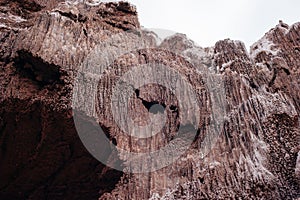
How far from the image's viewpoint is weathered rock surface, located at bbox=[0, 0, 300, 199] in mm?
6711

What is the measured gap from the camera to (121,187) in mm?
7348

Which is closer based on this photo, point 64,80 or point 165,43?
point 64,80

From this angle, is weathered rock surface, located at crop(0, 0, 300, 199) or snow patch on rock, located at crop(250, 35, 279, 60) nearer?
weathered rock surface, located at crop(0, 0, 300, 199)

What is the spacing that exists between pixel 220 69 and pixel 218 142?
264cm

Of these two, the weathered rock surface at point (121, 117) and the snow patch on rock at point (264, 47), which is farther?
the snow patch on rock at point (264, 47)

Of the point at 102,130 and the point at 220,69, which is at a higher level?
the point at 220,69

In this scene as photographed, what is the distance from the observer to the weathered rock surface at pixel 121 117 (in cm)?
671

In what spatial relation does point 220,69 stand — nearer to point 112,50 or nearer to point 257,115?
point 257,115

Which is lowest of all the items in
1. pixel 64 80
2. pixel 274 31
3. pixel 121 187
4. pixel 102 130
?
pixel 121 187

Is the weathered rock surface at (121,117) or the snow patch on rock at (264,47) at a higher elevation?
the snow patch on rock at (264,47)

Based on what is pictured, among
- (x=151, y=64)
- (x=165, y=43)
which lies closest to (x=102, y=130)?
(x=151, y=64)

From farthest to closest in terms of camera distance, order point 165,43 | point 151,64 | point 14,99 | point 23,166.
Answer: point 165,43 < point 151,64 < point 23,166 < point 14,99

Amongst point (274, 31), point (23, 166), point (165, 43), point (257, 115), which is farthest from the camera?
point (165, 43)

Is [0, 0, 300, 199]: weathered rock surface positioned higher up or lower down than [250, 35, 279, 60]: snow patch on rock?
lower down
